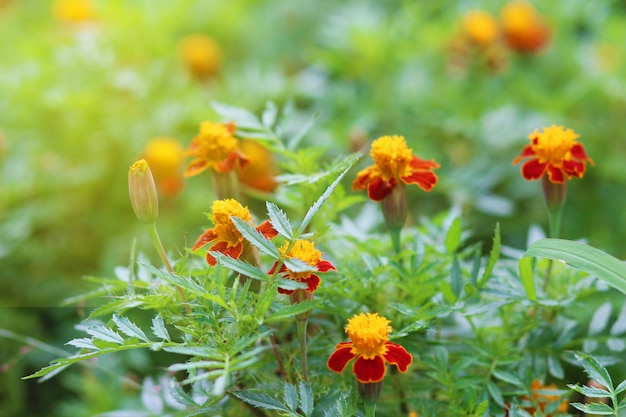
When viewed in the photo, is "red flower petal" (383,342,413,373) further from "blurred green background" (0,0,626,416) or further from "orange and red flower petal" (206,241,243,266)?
"blurred green background" (0,0,626,416)

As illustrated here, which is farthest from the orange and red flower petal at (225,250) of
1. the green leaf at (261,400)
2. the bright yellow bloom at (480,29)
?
the bright yellow bloom at (480,29)

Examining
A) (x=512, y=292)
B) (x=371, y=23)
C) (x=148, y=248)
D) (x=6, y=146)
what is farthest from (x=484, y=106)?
(x=6, y=146)

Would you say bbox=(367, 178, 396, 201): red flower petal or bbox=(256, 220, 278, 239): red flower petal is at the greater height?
bbox=(367, 178, 396, 201): red flower petal

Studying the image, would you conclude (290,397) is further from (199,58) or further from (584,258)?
(199,58)

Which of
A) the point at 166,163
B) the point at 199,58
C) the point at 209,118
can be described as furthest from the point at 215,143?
the point at 199,58

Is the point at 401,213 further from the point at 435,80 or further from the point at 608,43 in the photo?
the point at 608,43

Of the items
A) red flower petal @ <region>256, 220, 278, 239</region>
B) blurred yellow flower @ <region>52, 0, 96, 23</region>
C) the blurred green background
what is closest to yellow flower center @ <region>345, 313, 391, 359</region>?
red flower petal @ <region>256, 220, 278, 239</region>

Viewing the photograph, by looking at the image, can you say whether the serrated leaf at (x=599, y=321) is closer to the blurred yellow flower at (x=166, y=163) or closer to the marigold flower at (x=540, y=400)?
the marigold flower at (x=540, y=400)

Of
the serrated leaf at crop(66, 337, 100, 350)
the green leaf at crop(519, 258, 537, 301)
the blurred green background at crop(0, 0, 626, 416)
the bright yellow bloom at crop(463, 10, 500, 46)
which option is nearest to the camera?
the serrated leaf at crop(66, 337, 100, 350)
